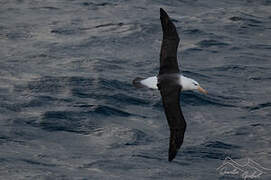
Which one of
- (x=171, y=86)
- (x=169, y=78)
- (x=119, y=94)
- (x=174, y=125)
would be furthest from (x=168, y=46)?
(x=119, y=94)

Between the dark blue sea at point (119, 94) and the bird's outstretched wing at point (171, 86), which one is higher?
the bird's outstretched wing at point (171, 86)

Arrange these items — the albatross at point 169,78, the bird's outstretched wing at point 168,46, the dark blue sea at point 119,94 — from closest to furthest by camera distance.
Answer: the albatross at point 169,78
the dark blue sea at point 119,94
the bird's outstretched wing at point 168,46

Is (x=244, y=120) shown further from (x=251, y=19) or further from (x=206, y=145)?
(x=251, y=19)

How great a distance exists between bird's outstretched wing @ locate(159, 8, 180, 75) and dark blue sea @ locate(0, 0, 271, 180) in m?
1.49

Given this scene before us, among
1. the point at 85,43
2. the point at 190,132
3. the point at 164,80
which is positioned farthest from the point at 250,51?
the point at 164,80

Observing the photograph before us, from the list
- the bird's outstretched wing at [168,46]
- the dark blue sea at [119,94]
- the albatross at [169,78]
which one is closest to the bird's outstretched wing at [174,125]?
the albatross at [169,78]

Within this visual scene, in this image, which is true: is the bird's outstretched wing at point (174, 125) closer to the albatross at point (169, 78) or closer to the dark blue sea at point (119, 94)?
the albatross at point (169, 78)

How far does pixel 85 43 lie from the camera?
57.8ft

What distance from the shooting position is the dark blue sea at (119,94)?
1178 cm

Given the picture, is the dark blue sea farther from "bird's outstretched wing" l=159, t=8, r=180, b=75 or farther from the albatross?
"bird's outstretched wing" l=159, t=8, r=180, b=75

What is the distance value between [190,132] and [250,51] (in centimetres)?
559

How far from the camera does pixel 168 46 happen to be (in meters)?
12.0

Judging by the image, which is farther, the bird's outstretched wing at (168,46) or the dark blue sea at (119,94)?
the bird's outstretched wing at (168,46)

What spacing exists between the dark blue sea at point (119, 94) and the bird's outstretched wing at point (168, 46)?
149cm
